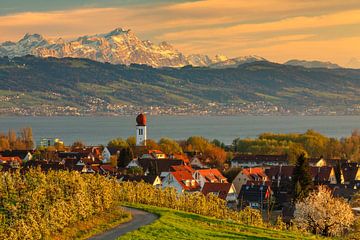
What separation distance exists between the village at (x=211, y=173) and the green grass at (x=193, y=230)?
741 inches

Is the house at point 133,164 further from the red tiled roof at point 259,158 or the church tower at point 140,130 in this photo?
the church tower at point 140,130

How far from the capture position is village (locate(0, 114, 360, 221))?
63.3m

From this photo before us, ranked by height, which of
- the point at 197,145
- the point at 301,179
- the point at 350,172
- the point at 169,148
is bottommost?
the point at 350,172

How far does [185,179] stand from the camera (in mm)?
67625

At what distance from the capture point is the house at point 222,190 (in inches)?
2472

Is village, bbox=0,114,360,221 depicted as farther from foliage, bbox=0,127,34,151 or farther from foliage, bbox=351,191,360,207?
foliage, bbox=0,127,34,151

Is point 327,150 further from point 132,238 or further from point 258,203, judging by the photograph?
point 132,238

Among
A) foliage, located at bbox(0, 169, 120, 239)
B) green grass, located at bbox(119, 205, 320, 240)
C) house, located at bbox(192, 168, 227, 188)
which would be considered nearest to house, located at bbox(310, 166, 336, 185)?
house, located at bbox(192, 168, 227, 188)

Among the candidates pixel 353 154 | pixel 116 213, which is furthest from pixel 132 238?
pixel 353 154

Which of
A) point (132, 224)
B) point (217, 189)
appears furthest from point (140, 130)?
point (132, 224)

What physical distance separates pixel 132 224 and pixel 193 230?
2483 mm

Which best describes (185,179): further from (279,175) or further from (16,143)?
(16,143)

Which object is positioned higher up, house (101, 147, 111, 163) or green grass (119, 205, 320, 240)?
green grass (119, 205, 320, 240)

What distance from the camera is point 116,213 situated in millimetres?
30547
